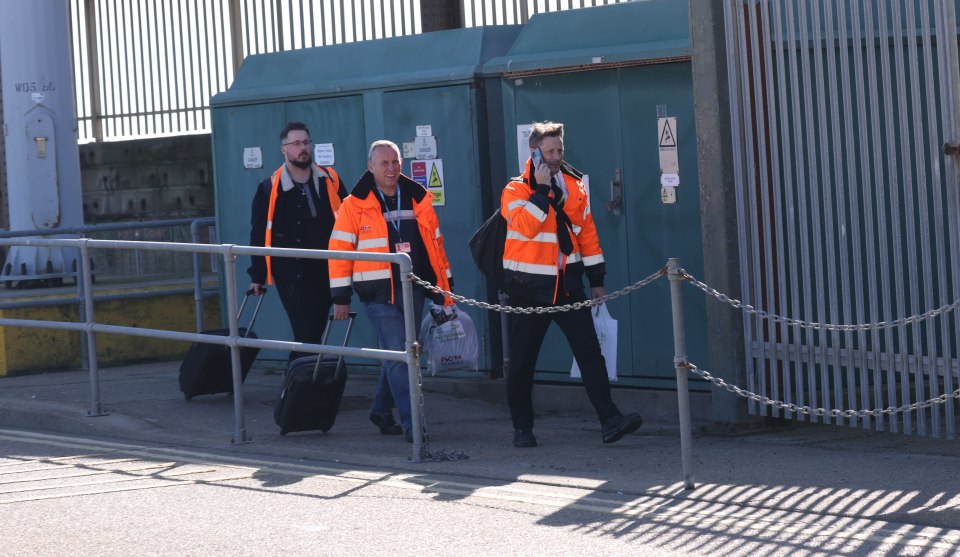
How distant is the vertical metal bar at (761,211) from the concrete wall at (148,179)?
8.43 m

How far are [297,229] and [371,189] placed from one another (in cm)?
118

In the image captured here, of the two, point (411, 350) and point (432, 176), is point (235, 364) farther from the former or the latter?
point (432, 176)

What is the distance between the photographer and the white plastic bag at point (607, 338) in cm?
868

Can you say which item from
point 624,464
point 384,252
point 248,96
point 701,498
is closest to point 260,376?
point 248,96

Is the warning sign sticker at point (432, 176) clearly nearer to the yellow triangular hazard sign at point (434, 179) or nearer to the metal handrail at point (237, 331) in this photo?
the yellow triangular hazard sign at point (434, 179)

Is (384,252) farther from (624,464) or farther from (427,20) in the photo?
(427,20)

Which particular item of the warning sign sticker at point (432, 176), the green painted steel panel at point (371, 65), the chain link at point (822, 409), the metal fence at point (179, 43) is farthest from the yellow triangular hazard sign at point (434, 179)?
the metal fence at point (179, 43)

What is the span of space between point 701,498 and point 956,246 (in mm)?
1693

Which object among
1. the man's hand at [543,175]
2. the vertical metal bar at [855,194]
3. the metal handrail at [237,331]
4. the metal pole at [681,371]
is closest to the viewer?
the metal pole at [681,371]

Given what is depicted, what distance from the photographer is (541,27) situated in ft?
32.9

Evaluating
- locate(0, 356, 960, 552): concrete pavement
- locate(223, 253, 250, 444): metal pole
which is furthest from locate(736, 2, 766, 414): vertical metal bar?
locate(223, 253, 250, 444): metal pole

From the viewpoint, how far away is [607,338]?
8.74 metres

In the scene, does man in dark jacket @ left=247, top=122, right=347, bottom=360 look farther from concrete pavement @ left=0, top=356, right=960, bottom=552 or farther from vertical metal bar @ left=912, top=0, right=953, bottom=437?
vertical metal bar @ left=912, top=0, right=953, bottom=437

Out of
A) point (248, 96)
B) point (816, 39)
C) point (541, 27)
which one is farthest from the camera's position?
point (248, 96)
